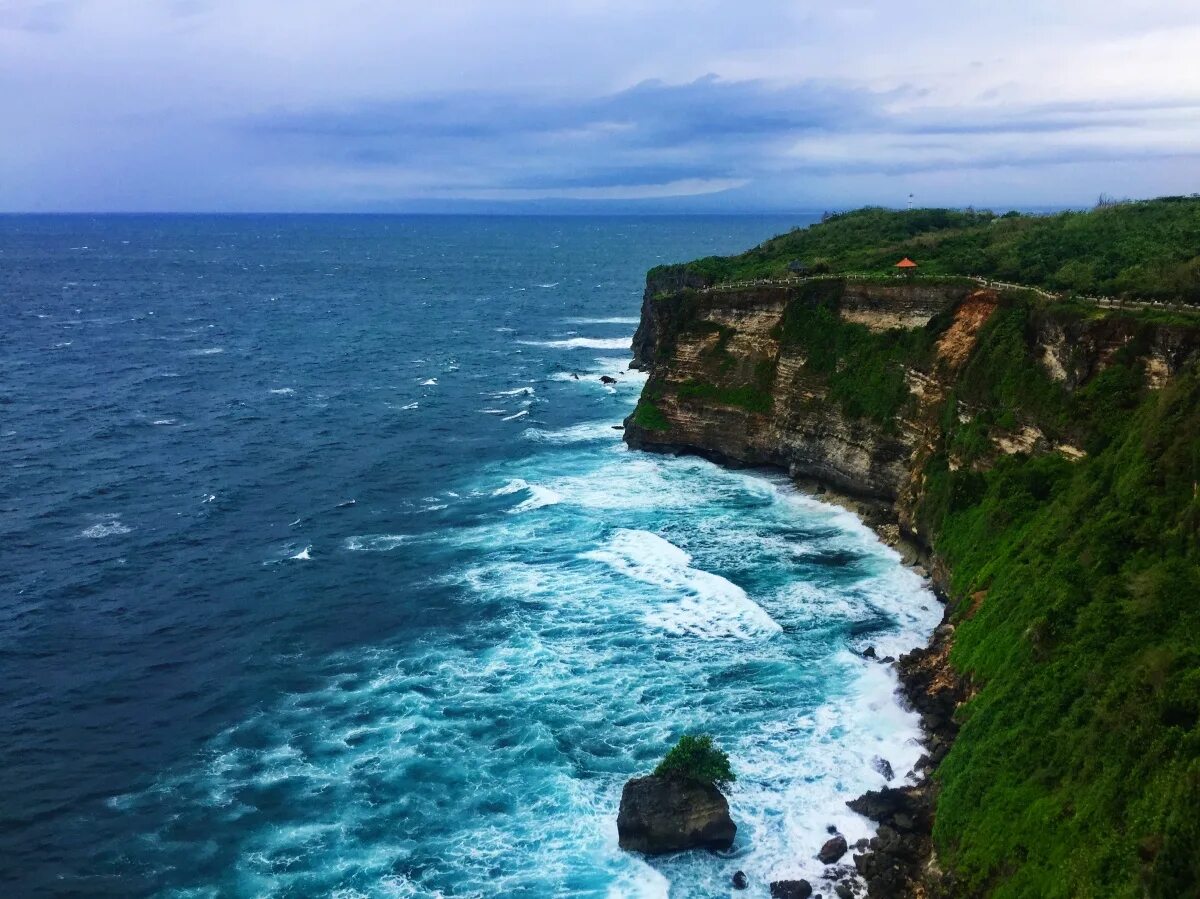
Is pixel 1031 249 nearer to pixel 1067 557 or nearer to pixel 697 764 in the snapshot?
pixel 1067 557

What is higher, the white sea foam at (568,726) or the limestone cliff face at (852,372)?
the limestone cliff face at (852,372)

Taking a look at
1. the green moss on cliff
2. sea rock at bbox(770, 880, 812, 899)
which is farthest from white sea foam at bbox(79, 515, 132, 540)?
the green moss on cliff

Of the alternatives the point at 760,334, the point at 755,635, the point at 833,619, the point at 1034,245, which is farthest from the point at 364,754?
the point at 1034,245

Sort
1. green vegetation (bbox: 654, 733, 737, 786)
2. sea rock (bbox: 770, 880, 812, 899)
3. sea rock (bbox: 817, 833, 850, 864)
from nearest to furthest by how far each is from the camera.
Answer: sea rock (bbox: 770, 880, 812, 899) < sea rock (bbox: 817, 833, 850, 864) < green vegetation (bbox: 654, 733, 737, 786)

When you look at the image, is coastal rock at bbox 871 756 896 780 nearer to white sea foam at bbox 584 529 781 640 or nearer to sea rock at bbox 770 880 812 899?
sea rock at bbox 770 880 812 899

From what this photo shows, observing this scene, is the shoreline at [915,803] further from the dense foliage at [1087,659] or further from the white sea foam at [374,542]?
the white sea foam at [374,542]

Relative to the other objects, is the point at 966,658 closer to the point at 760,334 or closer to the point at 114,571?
the point at 760,334

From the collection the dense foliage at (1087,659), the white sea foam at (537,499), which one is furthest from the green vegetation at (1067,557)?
the white sea foam at (537,499)
